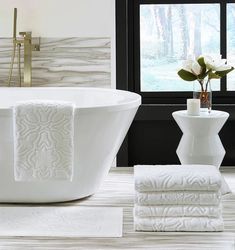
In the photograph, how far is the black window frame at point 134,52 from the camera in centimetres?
459

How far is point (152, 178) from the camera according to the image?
10.1ft

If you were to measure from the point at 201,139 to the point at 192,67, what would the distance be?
450 mm

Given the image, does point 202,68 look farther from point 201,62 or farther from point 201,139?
point 201,139

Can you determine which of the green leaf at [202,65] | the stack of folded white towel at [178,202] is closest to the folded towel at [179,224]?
the stack of folded white towel at [178,202]

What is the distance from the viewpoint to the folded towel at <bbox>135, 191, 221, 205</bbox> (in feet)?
10.1

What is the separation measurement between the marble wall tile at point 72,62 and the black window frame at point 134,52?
11cm

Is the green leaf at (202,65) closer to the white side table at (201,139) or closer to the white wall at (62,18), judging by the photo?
the white side table at (201,139)

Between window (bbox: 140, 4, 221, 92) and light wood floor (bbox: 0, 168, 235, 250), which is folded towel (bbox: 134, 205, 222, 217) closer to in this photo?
light wood floor (bbox: 0, 168, 235, 250)

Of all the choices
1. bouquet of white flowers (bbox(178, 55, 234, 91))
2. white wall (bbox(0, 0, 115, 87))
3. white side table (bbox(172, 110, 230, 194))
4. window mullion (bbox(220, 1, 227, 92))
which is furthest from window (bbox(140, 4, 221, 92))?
white side table (bbox(172, 110, 230, 194))

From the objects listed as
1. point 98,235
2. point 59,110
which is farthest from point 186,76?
point 98,235

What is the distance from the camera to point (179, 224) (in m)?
3.09

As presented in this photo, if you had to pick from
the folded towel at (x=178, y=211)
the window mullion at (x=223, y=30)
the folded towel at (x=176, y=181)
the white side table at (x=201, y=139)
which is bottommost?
the folded towel at (x=178, y=211)

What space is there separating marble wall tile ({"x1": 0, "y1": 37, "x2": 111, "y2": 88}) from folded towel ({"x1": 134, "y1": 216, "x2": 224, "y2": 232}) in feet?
5.77

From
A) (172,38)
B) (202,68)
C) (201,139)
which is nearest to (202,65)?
(202,68)
